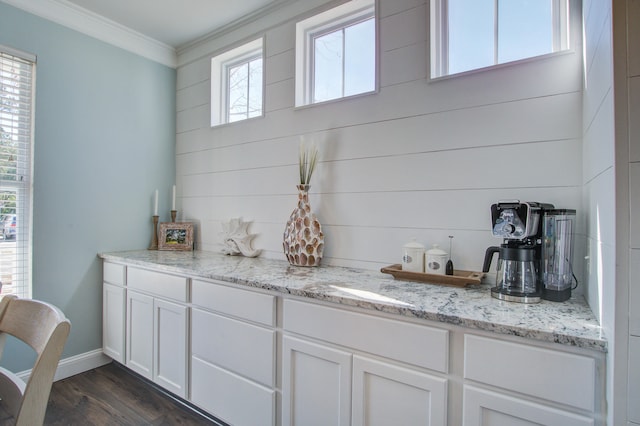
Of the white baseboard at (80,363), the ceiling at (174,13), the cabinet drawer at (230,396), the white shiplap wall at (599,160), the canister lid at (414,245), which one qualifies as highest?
the ceiling at (174,13)

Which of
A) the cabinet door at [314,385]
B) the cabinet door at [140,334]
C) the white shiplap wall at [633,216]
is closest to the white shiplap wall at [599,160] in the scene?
the white shiplap wall at [633,216]

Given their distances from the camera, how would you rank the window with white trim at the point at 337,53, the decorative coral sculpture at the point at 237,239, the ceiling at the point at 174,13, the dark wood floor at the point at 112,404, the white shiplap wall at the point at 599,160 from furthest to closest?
1. the decorative coral sculpture at the point at 237,239
2. the ceiling at the point at 174,13
3. the window with white trim at the point at 337,53
4. the dark wood floor at the point at 112,404
5. the white shiplap wall at the point at 599,160

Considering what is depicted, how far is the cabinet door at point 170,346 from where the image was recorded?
1.93 metres

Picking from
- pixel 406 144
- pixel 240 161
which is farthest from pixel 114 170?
pixel 406 144

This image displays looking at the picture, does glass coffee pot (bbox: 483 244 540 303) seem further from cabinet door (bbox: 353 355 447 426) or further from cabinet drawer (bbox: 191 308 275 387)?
cabinet drawer (bbox: 191 308 275 387)

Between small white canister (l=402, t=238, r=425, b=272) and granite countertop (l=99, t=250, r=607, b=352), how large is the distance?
0.31ft

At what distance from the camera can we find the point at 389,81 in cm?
183

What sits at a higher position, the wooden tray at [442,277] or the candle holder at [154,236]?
the candle holder at [154,236]

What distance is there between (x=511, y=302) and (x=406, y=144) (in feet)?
2.98

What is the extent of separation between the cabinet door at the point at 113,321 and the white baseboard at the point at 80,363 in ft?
0.22

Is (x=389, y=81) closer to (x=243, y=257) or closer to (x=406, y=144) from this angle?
(x=406, y=144)

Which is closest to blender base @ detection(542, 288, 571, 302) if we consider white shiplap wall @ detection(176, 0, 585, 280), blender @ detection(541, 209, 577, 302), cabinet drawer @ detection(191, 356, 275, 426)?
blender @ detection(541, 209, 577, 302)

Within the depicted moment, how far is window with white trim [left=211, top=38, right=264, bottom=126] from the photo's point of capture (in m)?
2.58

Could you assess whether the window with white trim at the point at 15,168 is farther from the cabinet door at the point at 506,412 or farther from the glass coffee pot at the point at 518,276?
the glass coffee pot at the point at 518,276
